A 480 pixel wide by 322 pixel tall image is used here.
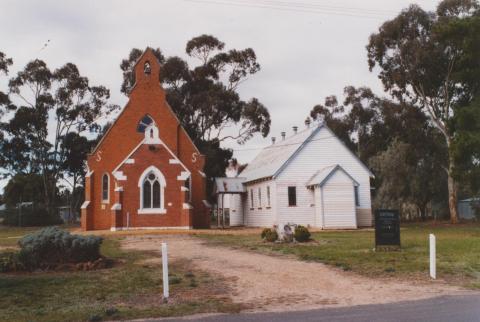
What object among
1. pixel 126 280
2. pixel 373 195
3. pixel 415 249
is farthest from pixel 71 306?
pixel 373 195

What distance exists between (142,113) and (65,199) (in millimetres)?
45336

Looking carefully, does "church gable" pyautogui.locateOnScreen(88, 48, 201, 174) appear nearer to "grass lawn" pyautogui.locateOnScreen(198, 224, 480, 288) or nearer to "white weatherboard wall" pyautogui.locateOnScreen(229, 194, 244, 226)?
"white weatherboard wall" pyautogui.locateOnScreen(229, 194, 244, 226)

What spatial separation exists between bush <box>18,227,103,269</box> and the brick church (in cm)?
1921

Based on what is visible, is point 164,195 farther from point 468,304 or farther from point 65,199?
point 65,199

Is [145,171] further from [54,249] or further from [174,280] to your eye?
[174,280]

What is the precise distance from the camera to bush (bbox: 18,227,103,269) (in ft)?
49.4

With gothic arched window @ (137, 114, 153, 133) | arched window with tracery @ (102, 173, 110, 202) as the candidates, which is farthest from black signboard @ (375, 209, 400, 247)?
arched window with tracery @ (102, 173, 110, 202)

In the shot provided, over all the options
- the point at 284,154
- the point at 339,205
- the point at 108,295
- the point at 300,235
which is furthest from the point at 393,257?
the point at 284,154

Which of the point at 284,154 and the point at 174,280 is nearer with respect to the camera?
Result: the point at 174,280

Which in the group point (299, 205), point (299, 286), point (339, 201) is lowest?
point (299, 286)

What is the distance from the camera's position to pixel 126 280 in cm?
1303

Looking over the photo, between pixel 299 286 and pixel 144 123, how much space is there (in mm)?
30299

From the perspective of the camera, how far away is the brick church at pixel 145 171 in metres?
35.2

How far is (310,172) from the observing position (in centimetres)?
3722
